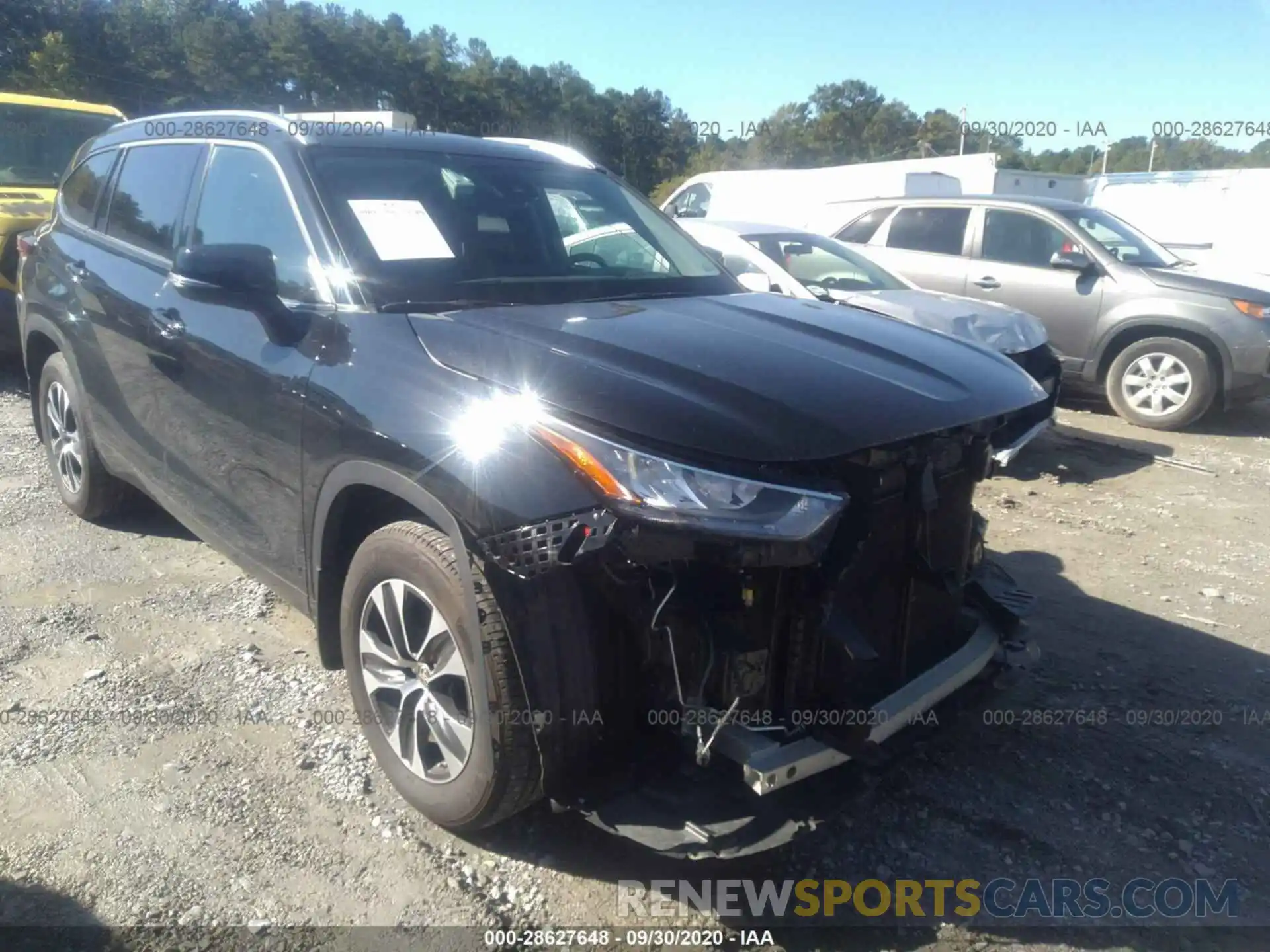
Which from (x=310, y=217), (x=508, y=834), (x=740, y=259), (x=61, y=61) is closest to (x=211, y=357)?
(x=310, y=217)

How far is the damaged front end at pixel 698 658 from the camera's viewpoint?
6.86 feet

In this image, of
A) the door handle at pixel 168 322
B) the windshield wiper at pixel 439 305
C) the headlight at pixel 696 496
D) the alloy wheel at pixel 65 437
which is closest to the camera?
the headlight at pixel 696 496

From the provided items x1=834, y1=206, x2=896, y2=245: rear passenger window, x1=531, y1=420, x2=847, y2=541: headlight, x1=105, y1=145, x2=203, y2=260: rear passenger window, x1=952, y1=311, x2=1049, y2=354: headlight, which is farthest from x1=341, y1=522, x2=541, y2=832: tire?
x1=834, y1=206, x2=896, y2=245: rear passenger window

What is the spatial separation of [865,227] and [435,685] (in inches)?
315

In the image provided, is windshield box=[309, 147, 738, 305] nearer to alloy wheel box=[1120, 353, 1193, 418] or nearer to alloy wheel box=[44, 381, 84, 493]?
alloy wheel box=[44, 381, 84, 493]

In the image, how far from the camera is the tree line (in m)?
34.4

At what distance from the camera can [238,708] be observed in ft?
10.8

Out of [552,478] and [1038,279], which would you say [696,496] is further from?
[1038,279]

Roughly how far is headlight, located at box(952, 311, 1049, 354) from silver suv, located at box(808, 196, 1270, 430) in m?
1.83

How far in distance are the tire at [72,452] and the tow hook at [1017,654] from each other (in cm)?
397

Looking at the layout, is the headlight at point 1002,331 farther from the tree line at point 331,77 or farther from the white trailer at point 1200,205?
the tree line at point 331,77

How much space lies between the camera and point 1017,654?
9.59 feet

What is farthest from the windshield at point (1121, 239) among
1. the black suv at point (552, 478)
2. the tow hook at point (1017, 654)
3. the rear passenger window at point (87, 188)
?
the rear passenger window at point (87, 188)

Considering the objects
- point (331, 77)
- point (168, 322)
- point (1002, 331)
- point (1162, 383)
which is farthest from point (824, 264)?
point (331, 77)
